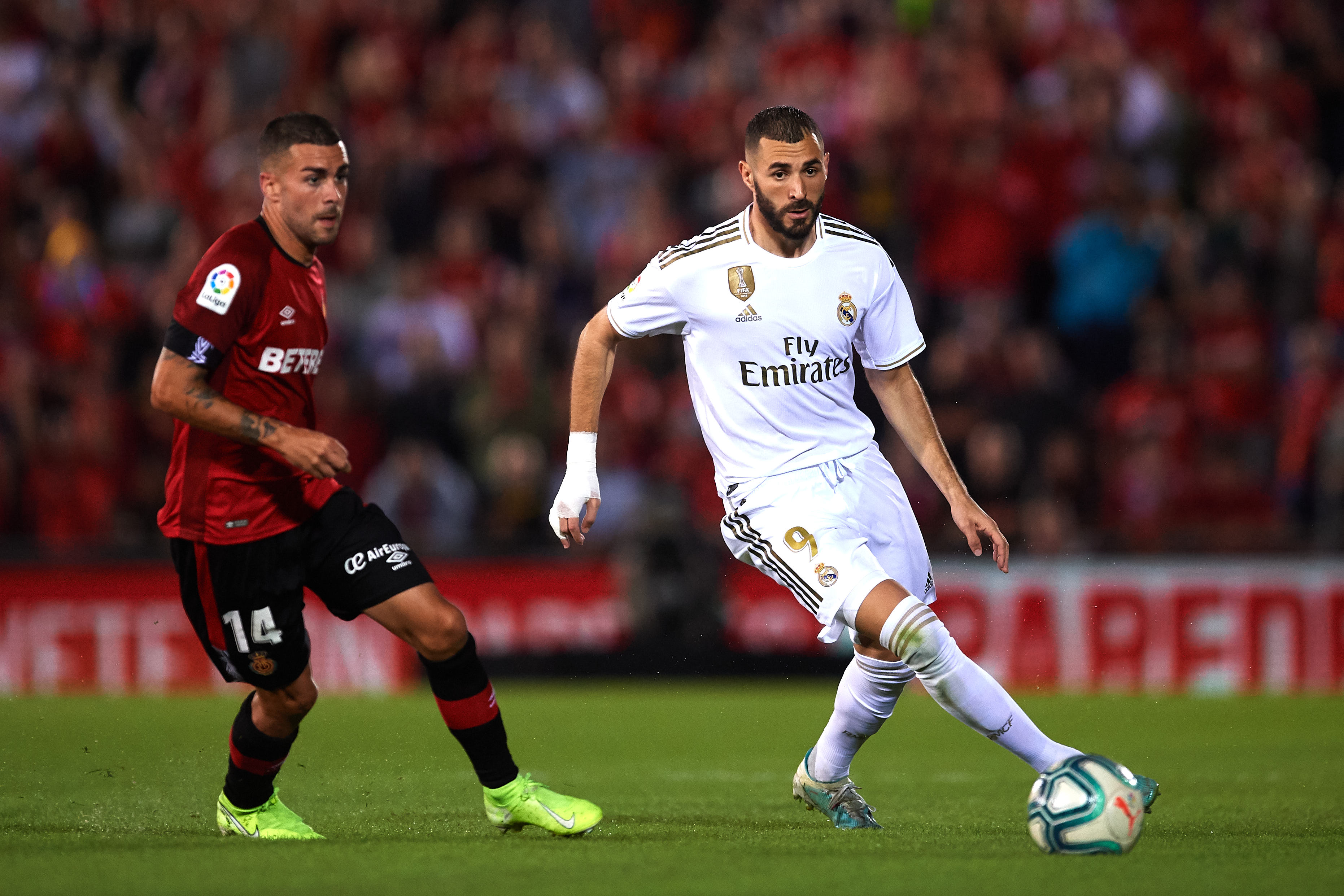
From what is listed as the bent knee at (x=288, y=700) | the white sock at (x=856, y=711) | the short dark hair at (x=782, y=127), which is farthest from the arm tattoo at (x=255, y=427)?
the white sock at (x=856, y=711)

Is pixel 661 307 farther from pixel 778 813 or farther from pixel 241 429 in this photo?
pixel 778 813

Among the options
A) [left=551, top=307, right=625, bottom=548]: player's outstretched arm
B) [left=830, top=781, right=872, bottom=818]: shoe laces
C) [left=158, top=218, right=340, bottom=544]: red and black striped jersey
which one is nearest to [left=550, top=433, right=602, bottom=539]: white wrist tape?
[left=551, top=307, right=625, bottom=548]: player's outstretched arm

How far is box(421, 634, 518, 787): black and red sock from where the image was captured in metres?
6.23

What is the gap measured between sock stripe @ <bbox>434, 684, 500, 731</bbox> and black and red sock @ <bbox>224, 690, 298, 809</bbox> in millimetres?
601

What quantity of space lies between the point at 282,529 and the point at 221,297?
847mm

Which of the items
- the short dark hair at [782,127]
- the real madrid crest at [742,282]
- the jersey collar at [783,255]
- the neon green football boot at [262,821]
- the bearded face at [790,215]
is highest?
the short dark hair at [782,127]

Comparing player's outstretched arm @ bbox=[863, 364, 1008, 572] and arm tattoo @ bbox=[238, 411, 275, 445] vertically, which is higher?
arm tattoo @ bbox=[238, 411, 275, 445]

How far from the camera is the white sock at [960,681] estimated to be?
575 centimetres

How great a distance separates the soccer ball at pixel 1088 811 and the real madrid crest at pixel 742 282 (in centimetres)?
203

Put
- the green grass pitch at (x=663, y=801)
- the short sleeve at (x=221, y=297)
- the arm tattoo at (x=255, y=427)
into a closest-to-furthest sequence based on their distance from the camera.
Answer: the green grass pitch at (x=663, y=801), the arm tattoo at (x=255, y=427), the short sleeve at (x=221, y=297)

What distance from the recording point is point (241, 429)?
588 cm

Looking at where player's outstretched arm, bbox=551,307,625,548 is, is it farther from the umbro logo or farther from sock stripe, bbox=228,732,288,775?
the umbro logo

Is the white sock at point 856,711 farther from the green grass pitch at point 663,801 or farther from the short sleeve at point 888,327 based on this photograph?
the short sleeve at point 888,327

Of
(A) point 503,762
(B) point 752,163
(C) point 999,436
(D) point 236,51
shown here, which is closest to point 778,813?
(A) point 503,762
